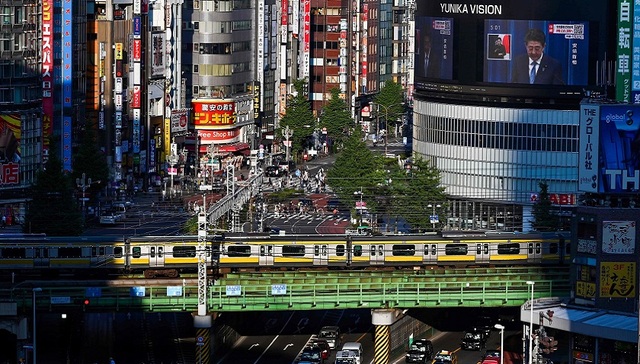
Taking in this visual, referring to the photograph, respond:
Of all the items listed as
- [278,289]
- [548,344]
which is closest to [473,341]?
[278,289]

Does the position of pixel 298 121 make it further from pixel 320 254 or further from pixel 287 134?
pixel 320 254

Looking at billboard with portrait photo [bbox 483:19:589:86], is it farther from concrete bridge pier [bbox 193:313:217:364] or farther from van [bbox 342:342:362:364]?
concrete bridge pier [bbox 193:313:217:364]

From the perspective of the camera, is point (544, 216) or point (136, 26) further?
point (136, 26)

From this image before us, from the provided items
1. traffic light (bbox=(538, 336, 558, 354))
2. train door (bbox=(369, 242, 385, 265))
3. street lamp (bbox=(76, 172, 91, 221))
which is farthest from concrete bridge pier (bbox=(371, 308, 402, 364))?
street lamp (bbox=(76, 172, 91, 221))

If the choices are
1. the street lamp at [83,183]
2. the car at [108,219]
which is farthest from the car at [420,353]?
the street lamp at [83,183]

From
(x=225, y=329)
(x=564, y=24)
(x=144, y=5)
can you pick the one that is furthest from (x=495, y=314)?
(x=144, y=5)

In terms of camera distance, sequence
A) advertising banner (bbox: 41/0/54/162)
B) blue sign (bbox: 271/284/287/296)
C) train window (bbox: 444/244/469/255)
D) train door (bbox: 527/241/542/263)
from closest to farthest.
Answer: blue sign (bbox: 271/284/287/296)
train window (bbox: 444/244/469/255)
train door (bbox: 527/241/542/263)
advertising banner (bbox: 41/0/54/162)
